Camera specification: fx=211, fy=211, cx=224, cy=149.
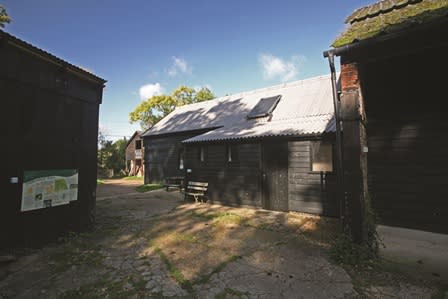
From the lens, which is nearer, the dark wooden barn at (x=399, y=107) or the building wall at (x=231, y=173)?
the dark wooden barn at (x=399, y=107)

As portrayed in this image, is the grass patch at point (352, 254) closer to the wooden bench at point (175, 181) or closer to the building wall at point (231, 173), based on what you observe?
the building wall at point (231, 173)

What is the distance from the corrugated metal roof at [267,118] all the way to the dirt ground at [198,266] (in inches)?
157

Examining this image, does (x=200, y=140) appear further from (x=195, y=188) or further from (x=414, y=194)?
(x=414, y=194)

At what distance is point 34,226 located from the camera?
200 inches

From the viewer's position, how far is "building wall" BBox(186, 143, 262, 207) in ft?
30.0

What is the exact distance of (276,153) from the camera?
8578 millimetres

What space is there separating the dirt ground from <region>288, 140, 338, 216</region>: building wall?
2.60 feet

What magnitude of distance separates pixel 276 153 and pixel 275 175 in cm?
90

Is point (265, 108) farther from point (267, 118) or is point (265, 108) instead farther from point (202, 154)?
point (202, 154)

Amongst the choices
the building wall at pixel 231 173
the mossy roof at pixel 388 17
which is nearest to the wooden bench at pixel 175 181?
the building wall at pixel 231 173

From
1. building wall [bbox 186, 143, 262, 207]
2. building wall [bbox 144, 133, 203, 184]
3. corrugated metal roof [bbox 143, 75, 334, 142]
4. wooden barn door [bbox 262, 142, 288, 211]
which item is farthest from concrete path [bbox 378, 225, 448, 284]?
building wall [bbox 144, 133, 203, 184]

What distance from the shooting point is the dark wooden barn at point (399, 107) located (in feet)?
11.6

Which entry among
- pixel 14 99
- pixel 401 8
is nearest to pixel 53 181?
pixel 14 99

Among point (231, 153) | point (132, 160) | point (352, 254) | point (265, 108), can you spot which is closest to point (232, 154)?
point (231, 153)
